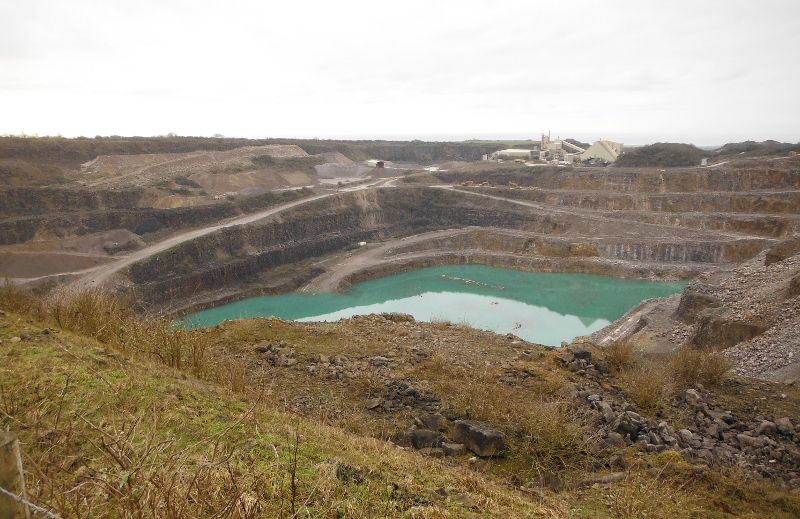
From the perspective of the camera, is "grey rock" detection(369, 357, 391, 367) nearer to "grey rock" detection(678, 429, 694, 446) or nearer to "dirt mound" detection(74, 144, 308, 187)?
"grey rock" detection(678, 429, 694, 446)

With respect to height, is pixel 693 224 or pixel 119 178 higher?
pixel 119 178

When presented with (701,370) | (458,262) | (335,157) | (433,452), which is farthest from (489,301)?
(335,157)

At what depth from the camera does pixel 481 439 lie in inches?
266

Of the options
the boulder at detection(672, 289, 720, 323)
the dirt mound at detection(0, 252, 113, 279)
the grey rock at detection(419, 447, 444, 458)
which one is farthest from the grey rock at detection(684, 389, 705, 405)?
the dirt mound at detection(0, 252, 113, 279)

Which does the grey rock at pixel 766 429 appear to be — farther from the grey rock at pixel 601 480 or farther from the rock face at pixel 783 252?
the rock face at pixel 783 252

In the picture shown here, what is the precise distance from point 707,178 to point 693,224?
5.82 metres

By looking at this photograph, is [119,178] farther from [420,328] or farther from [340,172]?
[420,328]

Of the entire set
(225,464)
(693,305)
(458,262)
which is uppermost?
(225,464)

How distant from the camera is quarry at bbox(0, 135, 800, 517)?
6.62 meters

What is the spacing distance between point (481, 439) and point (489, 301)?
23.5 metres

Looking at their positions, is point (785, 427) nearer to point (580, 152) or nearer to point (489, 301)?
point (489, 301)

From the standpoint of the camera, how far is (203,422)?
5113 mm

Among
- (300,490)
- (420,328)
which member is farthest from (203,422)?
(420,328)

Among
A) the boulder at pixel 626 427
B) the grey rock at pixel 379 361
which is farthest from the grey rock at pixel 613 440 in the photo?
the grey rock at pixel 379 361
